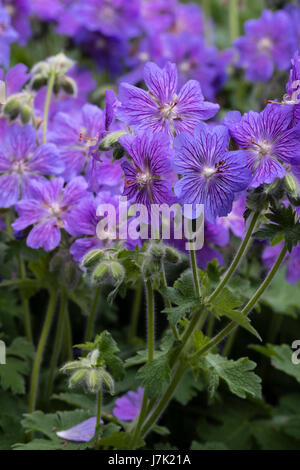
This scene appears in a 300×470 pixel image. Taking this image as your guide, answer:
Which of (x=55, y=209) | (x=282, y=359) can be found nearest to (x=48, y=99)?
A: (x=55, y=209)

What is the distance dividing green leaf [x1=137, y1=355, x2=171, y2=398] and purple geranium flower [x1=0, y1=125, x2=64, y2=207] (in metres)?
0.46

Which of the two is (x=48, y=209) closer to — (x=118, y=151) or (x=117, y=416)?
(x=118, y=151)

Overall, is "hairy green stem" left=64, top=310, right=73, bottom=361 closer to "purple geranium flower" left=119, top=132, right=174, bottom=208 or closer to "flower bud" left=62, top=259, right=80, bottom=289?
"flower bud" left=62, top=259, right=80, bottom=289

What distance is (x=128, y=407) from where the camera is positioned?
50.1 inches

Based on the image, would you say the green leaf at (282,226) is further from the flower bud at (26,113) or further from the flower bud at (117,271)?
the flower bud at (26,113)

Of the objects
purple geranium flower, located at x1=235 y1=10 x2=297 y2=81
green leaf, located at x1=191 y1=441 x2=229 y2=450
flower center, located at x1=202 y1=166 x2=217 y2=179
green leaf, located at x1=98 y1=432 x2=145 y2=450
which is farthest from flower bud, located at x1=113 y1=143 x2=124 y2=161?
purple geranium flower, located at x1=235 y1=10 x2=297 y2=81

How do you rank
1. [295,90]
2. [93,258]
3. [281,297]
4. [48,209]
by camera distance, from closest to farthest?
[295,90] → [93,258] → [48,209] → [281,297]

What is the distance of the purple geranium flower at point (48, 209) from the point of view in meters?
1.22

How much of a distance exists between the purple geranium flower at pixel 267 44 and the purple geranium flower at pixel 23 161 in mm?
1038

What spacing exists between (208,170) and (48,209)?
399 millimetres

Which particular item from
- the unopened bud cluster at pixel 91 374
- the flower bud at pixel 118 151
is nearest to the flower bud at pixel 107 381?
the unopened bud cluster at pixel 91 374

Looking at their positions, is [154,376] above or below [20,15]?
below

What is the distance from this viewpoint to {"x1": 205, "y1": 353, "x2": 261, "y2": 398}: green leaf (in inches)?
40.8

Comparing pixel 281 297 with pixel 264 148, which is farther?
pixel 281 297
